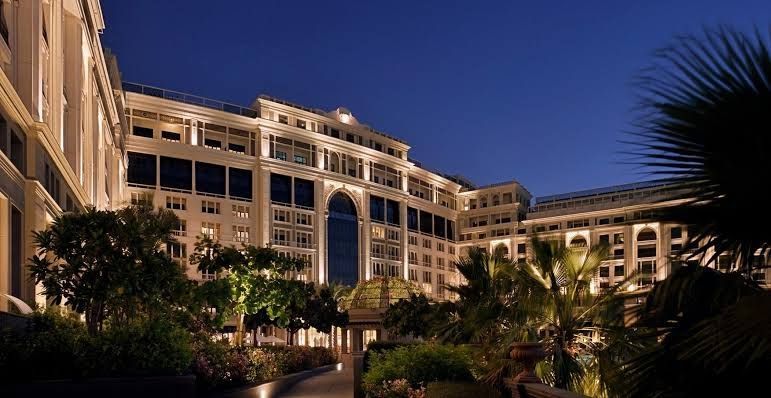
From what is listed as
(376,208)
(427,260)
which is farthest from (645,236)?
(376,208)

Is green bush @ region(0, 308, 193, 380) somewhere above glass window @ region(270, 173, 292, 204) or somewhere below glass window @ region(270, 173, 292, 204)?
below

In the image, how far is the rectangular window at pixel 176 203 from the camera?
227 ft

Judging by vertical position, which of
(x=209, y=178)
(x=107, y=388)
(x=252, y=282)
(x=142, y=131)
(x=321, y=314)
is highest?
(x=142, y=131)

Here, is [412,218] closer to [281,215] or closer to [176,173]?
[281,215]

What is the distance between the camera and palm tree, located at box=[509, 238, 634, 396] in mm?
12242

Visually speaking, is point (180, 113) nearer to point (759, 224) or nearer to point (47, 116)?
point (47, 116)

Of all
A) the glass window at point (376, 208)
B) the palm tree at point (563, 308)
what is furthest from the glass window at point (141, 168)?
the palm tree at point (563, 308)

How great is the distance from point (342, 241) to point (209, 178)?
62.5ft

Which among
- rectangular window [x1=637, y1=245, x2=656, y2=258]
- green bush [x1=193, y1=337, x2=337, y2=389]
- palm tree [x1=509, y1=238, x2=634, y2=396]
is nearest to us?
palm tree [x1=509, y1=238, x2=634, y2=396]

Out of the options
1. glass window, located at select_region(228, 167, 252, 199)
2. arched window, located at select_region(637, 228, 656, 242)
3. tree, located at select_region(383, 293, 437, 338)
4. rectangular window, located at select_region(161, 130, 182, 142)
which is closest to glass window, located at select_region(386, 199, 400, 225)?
glass window, located at select_region(228, 167, 252, 199)

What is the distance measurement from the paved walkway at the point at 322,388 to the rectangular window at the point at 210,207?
154 ft

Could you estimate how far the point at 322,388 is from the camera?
2264 cm

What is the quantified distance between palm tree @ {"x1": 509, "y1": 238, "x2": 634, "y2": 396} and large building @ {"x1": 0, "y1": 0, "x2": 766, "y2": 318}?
51 cm

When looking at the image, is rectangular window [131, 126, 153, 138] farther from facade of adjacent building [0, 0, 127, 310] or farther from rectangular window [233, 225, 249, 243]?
facade of adjacent building [0, 0, 127, 310]
